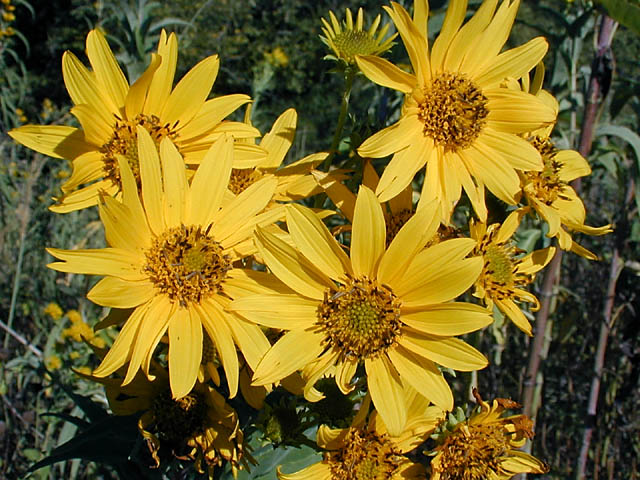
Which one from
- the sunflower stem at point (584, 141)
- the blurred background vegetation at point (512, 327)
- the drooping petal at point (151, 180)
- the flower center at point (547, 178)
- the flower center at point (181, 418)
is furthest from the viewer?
the blurred background vegetation at point (512, 327)

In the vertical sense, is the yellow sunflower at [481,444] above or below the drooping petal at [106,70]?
below

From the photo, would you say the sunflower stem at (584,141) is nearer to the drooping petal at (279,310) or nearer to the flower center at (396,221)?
the flower center at (396,221)

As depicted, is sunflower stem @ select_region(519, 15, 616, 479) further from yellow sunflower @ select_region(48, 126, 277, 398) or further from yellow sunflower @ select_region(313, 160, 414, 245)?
yellow sunflower @ select_region(48, 126, 277, 398)

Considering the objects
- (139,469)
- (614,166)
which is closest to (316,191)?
(139,469)

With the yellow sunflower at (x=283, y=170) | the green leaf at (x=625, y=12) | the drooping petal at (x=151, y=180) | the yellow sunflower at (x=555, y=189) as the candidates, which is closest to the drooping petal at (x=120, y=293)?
the drooping petal at (x=151, y=180)

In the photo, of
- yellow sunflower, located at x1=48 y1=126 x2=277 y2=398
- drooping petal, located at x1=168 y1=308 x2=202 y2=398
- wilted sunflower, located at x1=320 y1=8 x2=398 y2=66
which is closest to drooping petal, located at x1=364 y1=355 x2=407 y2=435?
yellow sunflower, located at x1=48 y1=126 x2=277 y2=398

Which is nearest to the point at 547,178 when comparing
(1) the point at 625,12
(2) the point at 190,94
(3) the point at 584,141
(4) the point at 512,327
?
(1) the point at 625,12

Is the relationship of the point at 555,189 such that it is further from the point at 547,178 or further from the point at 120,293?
the point at 120,293
